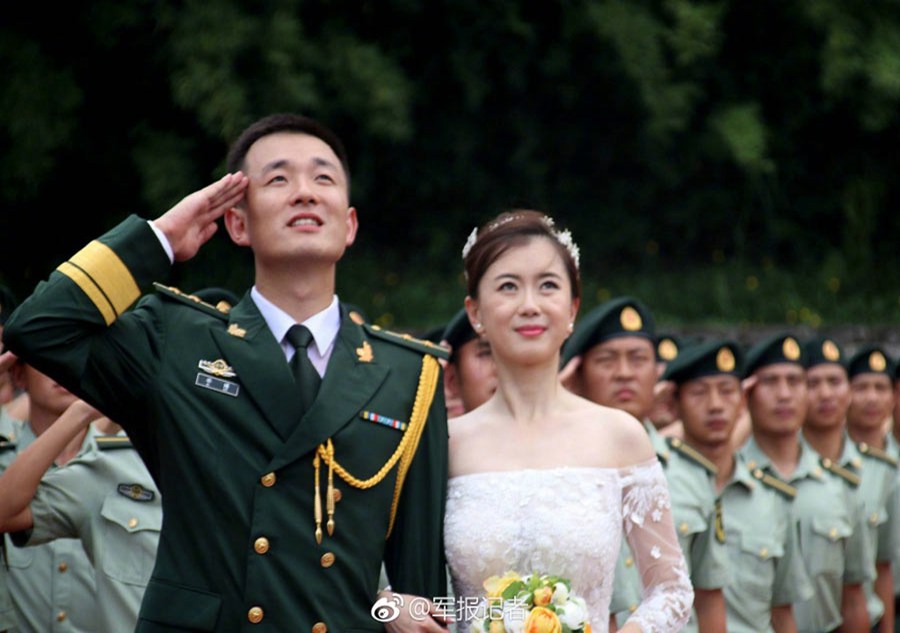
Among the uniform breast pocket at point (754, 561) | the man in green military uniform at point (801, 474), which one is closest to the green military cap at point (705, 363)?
the man in green military uniform at point (801, 474)

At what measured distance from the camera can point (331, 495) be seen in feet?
12.1

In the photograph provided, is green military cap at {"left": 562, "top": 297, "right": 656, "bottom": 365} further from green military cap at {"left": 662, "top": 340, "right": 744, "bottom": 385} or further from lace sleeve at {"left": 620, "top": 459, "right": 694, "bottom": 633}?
lace sleeve at {"left": 620, "top": 459, "right": 694, "bottom": 633}

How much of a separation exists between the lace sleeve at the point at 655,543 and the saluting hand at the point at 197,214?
1.35 m

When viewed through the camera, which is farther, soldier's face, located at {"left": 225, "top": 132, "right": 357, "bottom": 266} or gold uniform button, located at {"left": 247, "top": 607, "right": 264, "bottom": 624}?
soldier's face, located at {"left": 225, "top": 132, "right": 357, "bottom": 266}

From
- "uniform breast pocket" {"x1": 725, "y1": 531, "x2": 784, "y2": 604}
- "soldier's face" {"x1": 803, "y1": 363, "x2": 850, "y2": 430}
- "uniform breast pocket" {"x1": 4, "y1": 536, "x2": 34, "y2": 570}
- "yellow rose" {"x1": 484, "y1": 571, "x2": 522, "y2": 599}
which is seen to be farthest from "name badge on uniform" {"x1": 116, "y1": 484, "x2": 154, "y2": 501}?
"soldier's face" {"x1": 803, "y1": 363, "x2": 850, "y2": 430}

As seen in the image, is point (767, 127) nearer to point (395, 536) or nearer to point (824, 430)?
point (824, 430)

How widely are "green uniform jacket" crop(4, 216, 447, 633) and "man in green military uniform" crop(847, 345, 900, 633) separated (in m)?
4.90

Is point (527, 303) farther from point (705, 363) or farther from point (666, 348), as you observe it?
point (666, 348)

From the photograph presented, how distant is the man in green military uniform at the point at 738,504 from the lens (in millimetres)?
6613

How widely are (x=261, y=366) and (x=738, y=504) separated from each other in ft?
11.8

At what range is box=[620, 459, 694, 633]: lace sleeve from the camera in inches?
161

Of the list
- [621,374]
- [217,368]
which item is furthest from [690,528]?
[217,368]

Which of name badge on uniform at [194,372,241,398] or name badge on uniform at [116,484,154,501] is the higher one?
name badge on uniform at [194,372,241,398]

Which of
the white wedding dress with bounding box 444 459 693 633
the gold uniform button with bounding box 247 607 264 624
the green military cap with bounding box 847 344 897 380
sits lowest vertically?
the gold uniform button with bounding box 247 607 264 624
